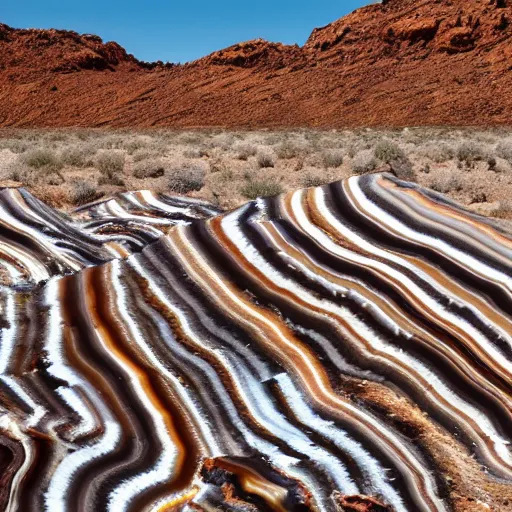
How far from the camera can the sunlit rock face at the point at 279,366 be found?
219cm

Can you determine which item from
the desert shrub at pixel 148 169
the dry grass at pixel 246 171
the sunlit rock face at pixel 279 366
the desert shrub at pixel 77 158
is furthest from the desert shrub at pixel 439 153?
the sunlit rock face at pixel 279 366

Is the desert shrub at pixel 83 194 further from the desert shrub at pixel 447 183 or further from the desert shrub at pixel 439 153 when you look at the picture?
the desert shrub at pixel 439 153

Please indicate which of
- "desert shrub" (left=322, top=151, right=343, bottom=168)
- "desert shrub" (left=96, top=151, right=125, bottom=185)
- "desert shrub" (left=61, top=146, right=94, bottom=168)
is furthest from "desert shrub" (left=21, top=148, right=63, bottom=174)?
"desert shrub" (left=322, top=151, right=343, bottom=168)

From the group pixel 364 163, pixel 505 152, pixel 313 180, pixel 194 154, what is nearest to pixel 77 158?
pixel 194 154

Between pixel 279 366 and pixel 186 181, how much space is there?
22.2 ft

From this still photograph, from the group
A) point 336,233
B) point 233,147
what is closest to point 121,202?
point 336,233

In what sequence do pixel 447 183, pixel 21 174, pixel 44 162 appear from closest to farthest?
pixel 447 183 → pixel 21 174 → pixel 44 162

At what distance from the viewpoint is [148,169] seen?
10.8 m

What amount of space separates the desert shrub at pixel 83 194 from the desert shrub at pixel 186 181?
4.18 feet

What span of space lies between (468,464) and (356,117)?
36.5 metres

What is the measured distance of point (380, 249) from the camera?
3.35 m

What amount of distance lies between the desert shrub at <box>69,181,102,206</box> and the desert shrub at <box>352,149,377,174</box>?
16.5 feet

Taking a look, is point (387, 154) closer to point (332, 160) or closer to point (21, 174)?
point (332, 160)

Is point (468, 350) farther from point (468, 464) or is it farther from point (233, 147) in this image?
point (233, 147)
